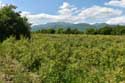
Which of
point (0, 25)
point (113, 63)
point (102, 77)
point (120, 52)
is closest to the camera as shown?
point (102, 77)

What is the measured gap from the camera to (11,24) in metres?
36.1

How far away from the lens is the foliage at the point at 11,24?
35.5 m

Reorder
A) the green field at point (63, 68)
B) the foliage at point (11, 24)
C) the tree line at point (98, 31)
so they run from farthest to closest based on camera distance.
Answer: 1. the tree line at point (98, 31)
2. the foliage at point (11, 24)
3. the green field at point (63, 68)

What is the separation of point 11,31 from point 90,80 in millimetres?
25530

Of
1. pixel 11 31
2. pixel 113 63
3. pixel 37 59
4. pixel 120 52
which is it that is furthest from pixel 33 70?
pixel 11 31

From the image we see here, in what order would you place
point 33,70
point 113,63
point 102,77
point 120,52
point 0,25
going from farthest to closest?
1. point 0,25
2. point 120,52
3. point 33,70
4. point 113,63
5. point 102,77

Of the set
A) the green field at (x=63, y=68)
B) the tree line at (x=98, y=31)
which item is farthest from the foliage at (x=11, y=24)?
the tree line at (x=98, y=31)

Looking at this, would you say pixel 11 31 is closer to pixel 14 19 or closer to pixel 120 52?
pixel 14 19

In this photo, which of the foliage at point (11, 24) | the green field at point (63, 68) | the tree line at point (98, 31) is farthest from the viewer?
the tree line at point (98, 31)

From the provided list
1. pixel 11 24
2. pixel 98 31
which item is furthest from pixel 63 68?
pixel 98 31

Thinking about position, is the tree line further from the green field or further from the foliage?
the green field

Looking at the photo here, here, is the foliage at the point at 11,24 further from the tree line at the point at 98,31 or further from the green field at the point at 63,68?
the tree line at the point at 98,31

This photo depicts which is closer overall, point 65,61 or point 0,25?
point 65,61

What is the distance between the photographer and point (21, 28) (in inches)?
1436
